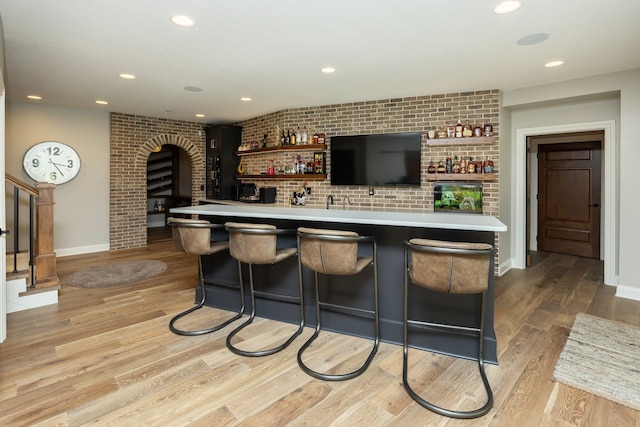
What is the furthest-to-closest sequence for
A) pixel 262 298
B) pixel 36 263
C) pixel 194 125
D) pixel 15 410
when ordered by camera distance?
pixel 194 125, pixel 36 263, pixel 262 298, pixel 15 410

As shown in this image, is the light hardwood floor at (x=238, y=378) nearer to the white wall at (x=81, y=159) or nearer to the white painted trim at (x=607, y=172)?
the white painted trim at (x=607, y=172)

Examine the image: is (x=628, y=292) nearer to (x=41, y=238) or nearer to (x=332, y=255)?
(x=332, y=255)

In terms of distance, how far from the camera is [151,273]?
463 cm

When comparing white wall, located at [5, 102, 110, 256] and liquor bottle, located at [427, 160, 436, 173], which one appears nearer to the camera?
liquor bottle, located at [427, 160, 436, 173]

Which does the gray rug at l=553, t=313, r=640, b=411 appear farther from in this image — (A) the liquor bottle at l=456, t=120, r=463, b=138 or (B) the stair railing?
(B) the stair railing

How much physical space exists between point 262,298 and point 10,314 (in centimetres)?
236

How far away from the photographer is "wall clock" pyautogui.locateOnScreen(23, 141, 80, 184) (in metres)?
5.38

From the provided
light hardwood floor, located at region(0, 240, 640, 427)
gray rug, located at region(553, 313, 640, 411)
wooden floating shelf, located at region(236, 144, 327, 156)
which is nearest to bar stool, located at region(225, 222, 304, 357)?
light hardwood floor, located at region(0, 240, 640, 427)

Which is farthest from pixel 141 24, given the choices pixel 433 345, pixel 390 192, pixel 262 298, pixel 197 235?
pixel 390 192

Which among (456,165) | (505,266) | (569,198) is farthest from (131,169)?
(569,198)

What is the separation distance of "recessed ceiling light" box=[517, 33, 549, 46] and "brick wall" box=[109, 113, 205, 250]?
6024mm

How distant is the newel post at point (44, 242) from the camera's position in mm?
3492

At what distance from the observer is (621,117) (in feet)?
12.4

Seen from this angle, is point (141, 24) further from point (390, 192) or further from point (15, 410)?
point (390, 192)
